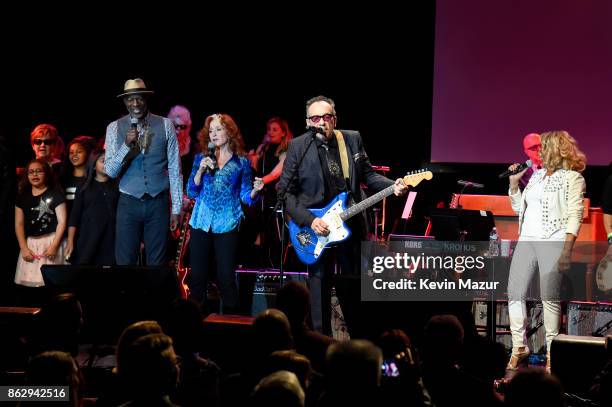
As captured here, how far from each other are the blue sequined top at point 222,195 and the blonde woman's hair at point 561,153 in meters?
2.67

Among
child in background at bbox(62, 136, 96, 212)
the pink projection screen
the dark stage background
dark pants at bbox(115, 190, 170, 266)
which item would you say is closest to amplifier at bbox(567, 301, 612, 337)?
the pink projection screen

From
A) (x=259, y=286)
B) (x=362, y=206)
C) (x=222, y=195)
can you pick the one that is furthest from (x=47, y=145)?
(x=362, y=206)

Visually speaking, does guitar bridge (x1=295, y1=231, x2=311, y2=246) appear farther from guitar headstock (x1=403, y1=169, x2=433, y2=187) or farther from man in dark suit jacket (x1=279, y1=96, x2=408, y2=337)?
guitar headstock (x1=403, y1=169, x2=433, y2=187)

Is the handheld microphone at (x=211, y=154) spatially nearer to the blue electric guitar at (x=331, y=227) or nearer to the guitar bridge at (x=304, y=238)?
the blue electric guitar at (x=331, y=227)

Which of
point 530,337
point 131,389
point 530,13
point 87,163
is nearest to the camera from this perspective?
point 131,389

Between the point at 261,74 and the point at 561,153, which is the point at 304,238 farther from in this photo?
the point at 261,74

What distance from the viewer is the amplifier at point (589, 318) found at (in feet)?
25.5

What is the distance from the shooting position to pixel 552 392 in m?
3.33

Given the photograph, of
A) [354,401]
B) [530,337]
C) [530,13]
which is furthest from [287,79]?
[354,401]

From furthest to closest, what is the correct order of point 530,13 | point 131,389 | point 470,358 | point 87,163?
point 530,13, point 87,163, point 470,358, point 131,389

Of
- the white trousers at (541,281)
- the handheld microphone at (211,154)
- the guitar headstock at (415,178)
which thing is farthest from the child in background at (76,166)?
the white trousers at (541,281)

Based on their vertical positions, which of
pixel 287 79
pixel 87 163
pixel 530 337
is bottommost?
pixel 530 337

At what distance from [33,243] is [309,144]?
125 inches

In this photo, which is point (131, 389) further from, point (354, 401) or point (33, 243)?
point (33, 243)
